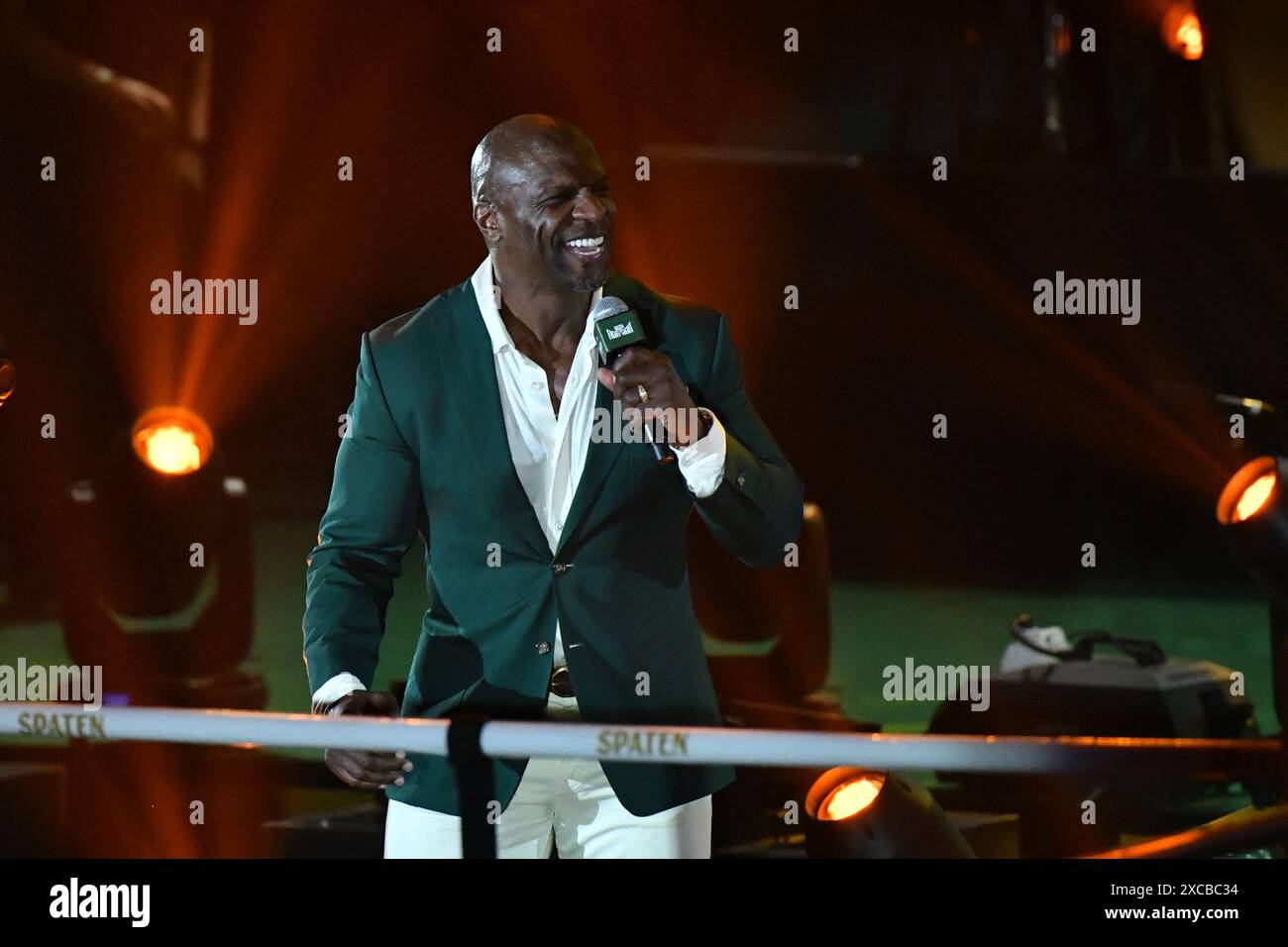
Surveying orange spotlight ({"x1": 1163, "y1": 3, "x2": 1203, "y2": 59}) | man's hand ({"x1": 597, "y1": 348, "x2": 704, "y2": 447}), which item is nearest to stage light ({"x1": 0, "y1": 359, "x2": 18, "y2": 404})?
man's hand ({"x1": 597, "y1": 348, "x2": 704, "y2": 447})

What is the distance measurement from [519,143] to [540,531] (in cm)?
60

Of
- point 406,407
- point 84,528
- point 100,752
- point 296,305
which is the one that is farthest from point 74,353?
point 406,407

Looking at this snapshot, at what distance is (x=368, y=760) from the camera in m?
2.07

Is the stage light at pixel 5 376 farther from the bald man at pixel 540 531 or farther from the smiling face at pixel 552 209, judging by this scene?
the smiling face at pixel 552 209

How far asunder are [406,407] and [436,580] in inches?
10.4

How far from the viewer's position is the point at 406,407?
2.31m

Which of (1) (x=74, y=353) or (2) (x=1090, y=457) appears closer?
(1) (x=74, y=353)

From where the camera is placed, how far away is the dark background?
5.63 metres

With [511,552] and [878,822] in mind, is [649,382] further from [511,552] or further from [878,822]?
[878,822]

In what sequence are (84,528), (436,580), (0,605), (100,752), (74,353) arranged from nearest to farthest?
(436,580)
(100,752)
(84,528)
(74,353)
(0,605)
